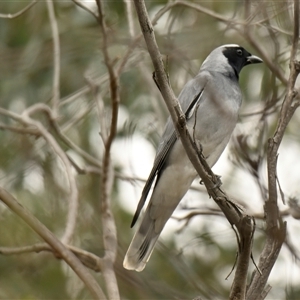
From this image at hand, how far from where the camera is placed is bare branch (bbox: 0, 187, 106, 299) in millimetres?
2768

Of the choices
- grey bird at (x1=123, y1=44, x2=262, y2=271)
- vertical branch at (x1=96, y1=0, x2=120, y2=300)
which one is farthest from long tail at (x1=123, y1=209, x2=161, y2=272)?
vertical branch at (x1=96, y1=0, x2=120, y2=300)

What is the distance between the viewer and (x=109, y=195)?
381 cm

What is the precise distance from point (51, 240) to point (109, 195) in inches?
33.5

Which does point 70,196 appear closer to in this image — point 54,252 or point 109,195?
point 109,195

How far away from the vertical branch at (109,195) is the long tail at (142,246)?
18.2 inches

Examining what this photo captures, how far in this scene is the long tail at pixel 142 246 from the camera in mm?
4074

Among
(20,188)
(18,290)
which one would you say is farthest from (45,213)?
(18,290)

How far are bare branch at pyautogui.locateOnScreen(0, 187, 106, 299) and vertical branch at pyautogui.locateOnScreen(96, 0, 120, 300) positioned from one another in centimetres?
21

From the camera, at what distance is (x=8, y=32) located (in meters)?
5.98

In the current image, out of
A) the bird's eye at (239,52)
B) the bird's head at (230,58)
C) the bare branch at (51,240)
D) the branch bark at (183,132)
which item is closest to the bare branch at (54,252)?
the bare branch at (51,240)

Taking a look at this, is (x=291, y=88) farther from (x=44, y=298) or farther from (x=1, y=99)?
(x=1, y=99)

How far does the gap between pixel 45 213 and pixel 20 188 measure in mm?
489

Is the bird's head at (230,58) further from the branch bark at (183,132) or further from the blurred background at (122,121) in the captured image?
the branch bark at (183,132)

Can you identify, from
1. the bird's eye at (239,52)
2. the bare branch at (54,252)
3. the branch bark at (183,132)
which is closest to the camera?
the branch bark at (183,132)
